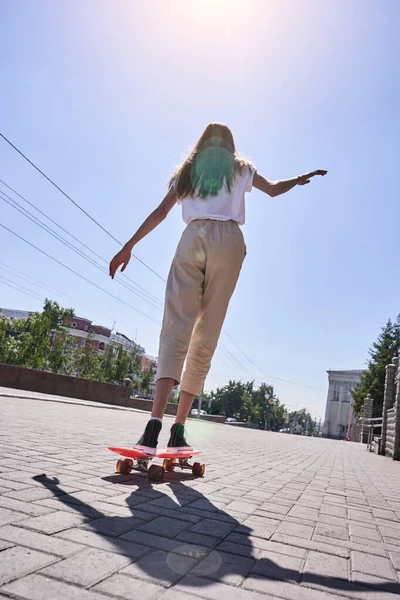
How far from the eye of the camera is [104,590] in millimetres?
1096

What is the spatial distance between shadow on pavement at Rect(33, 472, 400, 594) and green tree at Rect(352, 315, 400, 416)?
1341 inches

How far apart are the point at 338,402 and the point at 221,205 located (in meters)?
104

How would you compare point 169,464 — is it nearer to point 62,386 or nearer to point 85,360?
point 62,386

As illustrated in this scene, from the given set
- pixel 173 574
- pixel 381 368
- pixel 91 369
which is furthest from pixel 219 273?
pixel 91 369

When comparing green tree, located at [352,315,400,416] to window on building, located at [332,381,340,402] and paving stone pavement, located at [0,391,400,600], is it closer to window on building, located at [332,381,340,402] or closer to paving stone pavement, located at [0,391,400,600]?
paving stone pavement, located at [0,391,400,600]

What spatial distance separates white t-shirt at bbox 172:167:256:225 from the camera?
310 cm

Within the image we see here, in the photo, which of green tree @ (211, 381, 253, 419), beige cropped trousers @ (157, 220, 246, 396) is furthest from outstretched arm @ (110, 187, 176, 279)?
green tree @ (211, 381, 253, 419)

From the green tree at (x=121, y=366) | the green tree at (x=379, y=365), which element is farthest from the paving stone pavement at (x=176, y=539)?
the green tree at (x=121, y=366)

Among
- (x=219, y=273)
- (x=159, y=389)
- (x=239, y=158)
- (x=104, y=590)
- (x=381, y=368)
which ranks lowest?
(x=104, y=590)

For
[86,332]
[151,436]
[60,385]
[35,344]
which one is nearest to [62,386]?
[60,385]

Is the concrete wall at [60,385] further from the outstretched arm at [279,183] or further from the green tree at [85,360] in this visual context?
the green tree at [85,360]

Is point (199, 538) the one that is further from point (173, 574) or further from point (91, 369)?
point (91, 369)

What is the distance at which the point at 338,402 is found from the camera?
100000mm

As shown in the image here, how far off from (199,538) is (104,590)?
0.61 metres
